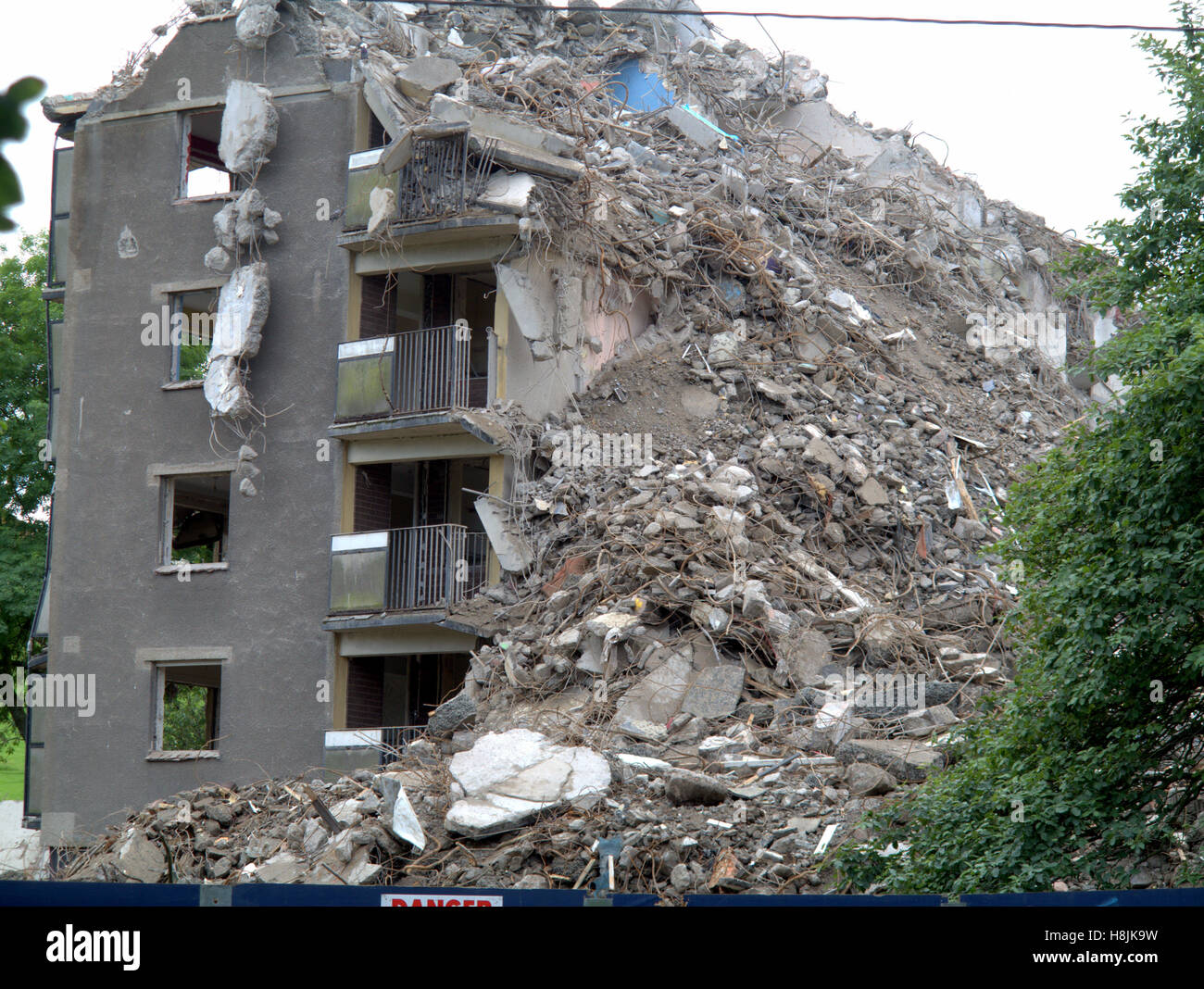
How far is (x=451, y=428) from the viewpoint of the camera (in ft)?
59.3

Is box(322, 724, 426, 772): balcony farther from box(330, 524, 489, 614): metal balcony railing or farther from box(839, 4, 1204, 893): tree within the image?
box(839, 4, 1204, 893): tree

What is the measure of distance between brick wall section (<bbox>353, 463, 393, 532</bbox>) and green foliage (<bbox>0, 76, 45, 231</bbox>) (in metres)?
17.1

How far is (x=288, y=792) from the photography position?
1505cm

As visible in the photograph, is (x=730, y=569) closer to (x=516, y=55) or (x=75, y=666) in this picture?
(x=75, y=666)

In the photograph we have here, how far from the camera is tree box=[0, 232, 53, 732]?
95.3 ft

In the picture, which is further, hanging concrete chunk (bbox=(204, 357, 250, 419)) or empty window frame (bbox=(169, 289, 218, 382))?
empty window frame (bbox=(169, 289, 218, 382))

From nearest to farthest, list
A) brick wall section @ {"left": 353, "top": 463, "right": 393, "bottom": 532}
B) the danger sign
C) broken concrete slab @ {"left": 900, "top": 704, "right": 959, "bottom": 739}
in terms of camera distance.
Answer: the danger sign < broken concrete slab @ {"left": 900, "top": 704, "right": 959, "bottom": 739} < brick wall section @ {"left": 353, "top": 463, "right": 393, "bottom": 532}

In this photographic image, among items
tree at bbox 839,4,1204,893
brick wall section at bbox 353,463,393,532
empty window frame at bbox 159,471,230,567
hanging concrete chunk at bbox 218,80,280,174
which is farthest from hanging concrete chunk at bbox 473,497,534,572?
tree at bbox 839,4,1204,893

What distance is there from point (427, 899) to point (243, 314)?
601 inches

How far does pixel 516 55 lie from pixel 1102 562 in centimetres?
1954

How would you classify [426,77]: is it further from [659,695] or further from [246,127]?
[659,695]

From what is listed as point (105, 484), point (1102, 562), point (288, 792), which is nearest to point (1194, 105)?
point (1102, 562)

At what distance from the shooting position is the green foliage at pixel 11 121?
1.78 m
